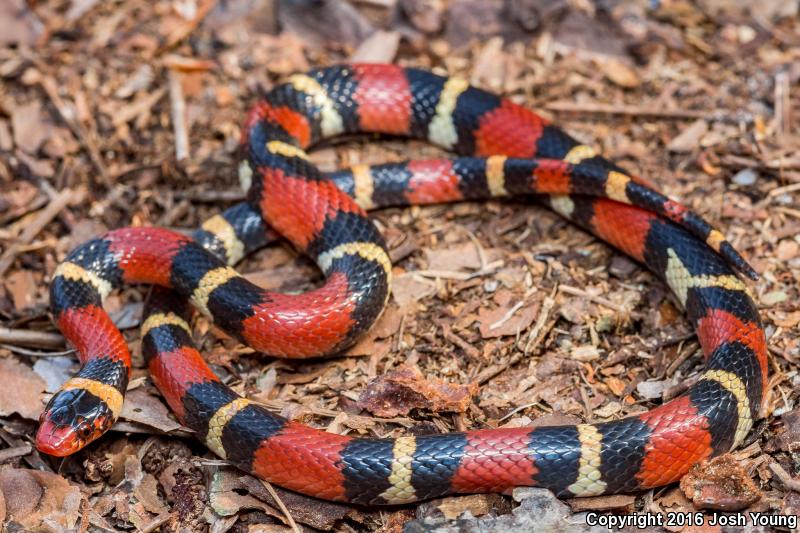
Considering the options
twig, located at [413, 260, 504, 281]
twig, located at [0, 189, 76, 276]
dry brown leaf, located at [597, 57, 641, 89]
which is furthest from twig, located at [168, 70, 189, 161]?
dry brown leaf, located at [597, 57, 641, 89]

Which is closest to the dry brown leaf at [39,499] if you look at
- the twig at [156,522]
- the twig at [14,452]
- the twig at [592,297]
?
the twig at [14,452]

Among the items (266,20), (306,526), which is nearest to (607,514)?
(306,526)

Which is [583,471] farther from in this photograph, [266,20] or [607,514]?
[266,20]

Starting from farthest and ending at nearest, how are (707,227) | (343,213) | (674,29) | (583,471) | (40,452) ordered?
(674,29) → (343,213) → (707,227) → (40,452) → (583,471)

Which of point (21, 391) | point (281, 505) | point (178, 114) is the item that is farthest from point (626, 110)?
point (21, 391)

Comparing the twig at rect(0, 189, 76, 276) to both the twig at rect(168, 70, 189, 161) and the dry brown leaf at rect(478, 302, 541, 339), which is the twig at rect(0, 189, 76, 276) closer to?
the twig at rect(168, 70, 189, 161)

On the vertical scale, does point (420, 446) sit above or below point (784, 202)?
below
